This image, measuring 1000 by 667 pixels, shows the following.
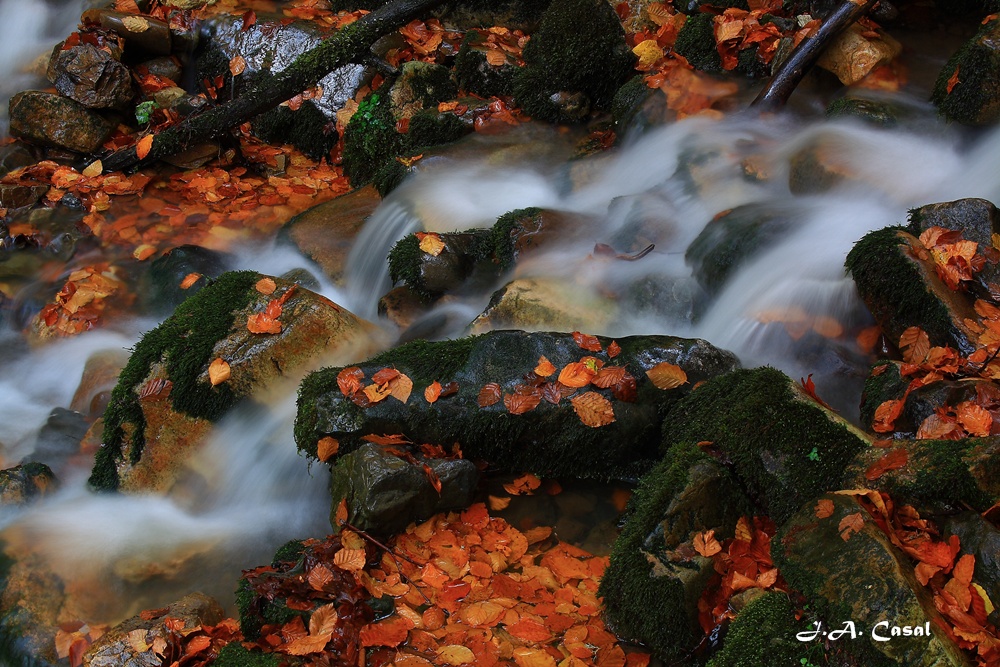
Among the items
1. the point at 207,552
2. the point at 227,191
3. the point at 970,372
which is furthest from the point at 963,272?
the point at 227,191

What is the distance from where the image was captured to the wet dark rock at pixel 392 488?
4.04 meters

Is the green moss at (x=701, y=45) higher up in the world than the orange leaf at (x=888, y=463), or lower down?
higher up

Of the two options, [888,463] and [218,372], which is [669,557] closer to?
[888,463]

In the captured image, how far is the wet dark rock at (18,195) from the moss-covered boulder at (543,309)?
5161 millimetres

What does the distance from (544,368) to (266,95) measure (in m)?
5.19

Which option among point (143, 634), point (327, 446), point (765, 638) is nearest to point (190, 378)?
point (327, 446)

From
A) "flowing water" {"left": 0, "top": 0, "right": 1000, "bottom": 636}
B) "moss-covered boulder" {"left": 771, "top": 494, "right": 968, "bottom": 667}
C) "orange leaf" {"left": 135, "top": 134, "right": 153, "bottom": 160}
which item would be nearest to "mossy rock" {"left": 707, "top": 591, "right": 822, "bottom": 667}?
"moss-covered boulder" {"left": 771, "top": 494, "right": 968, "bottom": 667}

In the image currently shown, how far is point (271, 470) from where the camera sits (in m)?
4.92

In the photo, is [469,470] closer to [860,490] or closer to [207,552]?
[207,552]

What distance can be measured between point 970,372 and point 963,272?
2.49ft

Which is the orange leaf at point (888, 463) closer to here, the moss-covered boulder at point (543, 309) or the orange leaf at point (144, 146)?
the moss-covered boulder at point (543, 309)

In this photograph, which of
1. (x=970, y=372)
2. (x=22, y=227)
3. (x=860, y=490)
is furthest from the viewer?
(x=22, y=227)

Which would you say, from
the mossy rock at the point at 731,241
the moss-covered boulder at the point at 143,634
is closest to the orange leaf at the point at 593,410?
the mossy rock at the point at 731,241

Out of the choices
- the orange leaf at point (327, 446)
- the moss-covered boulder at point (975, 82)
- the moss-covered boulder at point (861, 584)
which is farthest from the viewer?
the moss-covered boulder at point (975, 82)
